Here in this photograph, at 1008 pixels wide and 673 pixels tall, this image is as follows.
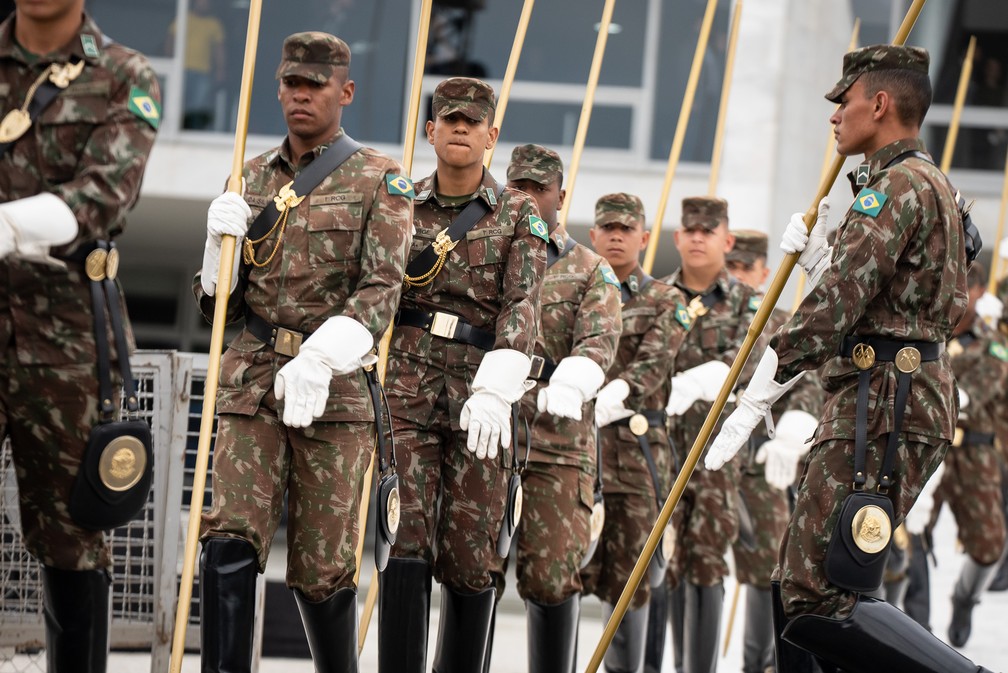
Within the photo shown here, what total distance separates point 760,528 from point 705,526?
1.97ft

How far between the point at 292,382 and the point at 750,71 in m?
8.33

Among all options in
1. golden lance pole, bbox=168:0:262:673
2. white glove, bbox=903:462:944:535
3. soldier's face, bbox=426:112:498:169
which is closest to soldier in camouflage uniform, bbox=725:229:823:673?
white glove, bbox=903:462:944:535

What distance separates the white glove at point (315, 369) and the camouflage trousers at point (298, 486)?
0.59 feet

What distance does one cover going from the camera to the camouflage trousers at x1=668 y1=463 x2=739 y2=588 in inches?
259

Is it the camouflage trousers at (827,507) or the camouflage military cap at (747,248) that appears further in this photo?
the camouflage military cap at (747,248)

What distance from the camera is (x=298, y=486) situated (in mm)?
4105

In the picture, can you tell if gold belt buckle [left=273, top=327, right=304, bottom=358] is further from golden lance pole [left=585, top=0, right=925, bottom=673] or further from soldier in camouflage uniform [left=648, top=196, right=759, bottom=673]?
soldier in camouflage uniform [left=648, top=196, right=759, bottom=673]

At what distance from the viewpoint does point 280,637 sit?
670 centimetres

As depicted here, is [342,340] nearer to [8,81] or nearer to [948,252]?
[8,81]

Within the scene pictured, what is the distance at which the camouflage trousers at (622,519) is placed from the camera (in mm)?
6180

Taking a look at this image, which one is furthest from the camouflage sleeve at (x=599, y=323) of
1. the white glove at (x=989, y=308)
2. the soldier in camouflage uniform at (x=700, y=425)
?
the white glove at (x=989, y=308)

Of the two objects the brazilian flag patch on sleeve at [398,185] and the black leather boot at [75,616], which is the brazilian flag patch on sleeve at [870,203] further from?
the black leather boot at [75,616]

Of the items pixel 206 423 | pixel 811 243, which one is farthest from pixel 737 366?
pixel 206 423

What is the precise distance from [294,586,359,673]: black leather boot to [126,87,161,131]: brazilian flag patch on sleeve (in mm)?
1378
